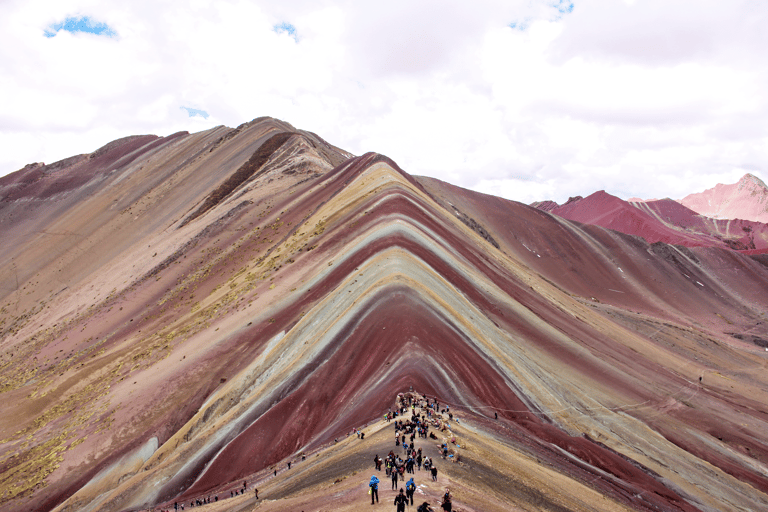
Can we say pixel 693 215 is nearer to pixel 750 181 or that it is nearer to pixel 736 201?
pixel 736 201

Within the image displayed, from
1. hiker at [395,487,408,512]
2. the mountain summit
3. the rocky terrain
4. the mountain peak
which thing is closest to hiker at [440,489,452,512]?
the rocky terrain

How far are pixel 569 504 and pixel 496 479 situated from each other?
3.35 meters

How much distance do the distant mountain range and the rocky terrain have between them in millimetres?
45913

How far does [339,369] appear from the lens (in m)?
28.6

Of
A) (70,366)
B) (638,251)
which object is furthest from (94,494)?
Result: (638,251)

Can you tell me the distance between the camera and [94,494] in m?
30.4

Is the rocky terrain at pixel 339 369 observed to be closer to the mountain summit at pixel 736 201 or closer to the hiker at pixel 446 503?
the hiker at pixel 446 503

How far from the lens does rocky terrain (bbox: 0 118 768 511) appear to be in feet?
76.6

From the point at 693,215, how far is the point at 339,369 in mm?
163141

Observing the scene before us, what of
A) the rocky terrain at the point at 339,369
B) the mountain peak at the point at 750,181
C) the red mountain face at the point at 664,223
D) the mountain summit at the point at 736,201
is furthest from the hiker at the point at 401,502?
the mountain peak at the point at 750,181

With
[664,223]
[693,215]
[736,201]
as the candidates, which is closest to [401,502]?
[664,223]

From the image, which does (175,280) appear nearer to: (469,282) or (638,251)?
(469,282)

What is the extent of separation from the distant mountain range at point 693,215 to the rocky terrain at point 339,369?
1808 inches

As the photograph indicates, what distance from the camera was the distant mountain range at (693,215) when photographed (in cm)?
12581
